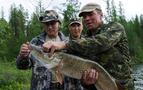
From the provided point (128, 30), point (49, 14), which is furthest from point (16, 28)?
point (49, 14)

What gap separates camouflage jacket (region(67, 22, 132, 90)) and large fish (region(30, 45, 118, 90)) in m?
0.10

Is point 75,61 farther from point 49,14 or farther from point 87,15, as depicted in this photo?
point 49,14

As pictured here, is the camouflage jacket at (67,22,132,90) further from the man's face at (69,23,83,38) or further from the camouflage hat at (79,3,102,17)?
the man's face at (69,23,83,38)

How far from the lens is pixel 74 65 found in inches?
206

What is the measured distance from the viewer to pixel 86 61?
17.3ft

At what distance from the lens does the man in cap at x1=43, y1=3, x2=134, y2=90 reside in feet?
17.0

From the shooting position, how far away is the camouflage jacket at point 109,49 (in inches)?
203

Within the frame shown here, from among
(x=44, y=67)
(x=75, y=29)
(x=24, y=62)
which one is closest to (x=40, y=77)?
(x=44, y=67)

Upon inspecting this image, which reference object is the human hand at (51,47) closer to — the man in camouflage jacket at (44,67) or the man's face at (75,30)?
the man in camouflage jacket at (44,67)

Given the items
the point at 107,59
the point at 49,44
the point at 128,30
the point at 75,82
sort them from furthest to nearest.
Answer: the point at 128,30 < the point at 75,82 < the point at 107,59 < the point at 49,44

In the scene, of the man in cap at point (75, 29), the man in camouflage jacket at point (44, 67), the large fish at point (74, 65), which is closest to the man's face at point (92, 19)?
the large fish at point (74, 65)

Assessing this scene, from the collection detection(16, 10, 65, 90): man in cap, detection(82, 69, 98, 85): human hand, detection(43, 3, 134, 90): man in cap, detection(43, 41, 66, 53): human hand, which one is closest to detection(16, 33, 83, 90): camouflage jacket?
detection(16, 10, 65, 90): man in cap

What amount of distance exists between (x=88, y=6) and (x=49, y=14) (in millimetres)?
2146

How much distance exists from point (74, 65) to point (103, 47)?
1.34 feet
